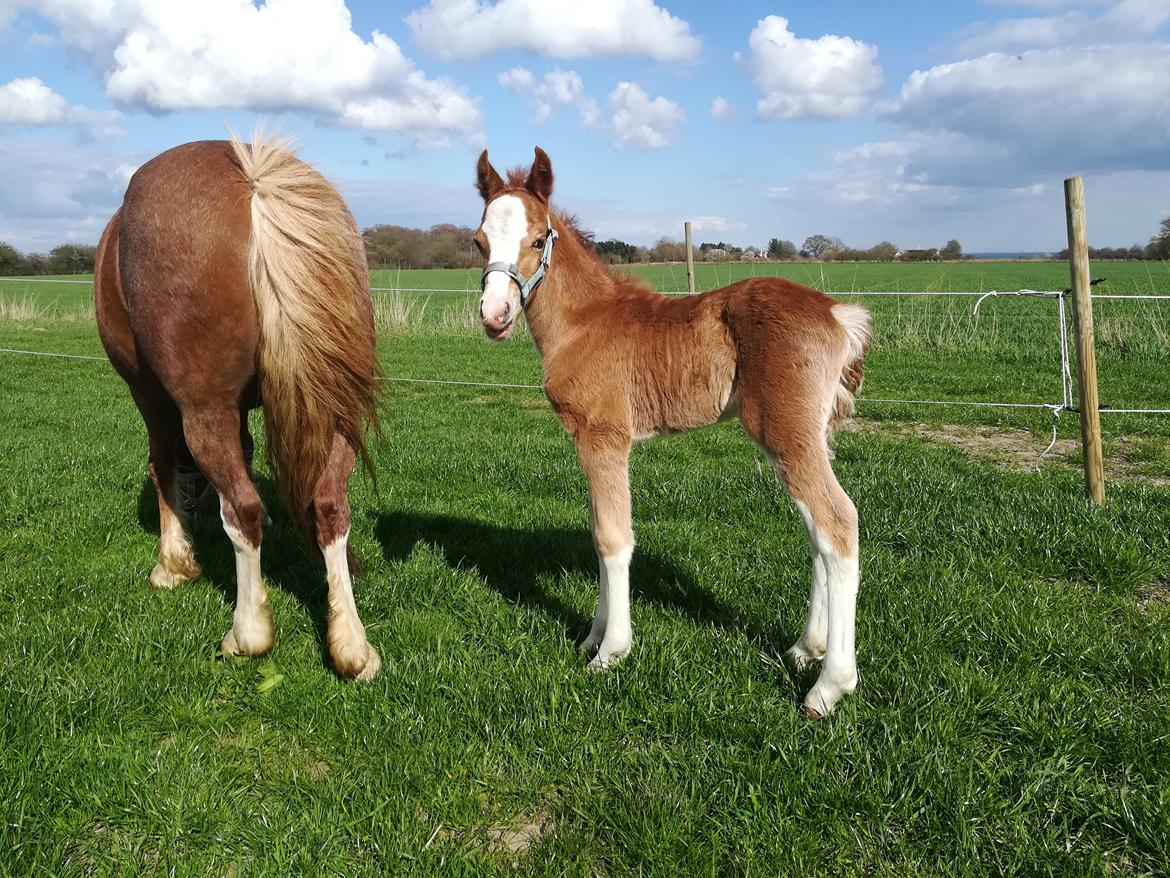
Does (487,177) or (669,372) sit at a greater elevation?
(487,177)

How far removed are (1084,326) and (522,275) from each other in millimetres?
3981

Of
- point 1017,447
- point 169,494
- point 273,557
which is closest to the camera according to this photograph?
point 169,494

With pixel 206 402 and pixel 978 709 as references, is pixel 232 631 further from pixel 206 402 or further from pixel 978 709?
pixel 978 709

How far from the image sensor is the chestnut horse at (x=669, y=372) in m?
3.02

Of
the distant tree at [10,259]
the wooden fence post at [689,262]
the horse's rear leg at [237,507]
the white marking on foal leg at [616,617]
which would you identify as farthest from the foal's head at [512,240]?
the distant tree at [10,259]

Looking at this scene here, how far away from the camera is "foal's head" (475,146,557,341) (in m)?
3.33

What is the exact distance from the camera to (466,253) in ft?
15.0

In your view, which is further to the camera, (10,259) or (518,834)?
(10,259)

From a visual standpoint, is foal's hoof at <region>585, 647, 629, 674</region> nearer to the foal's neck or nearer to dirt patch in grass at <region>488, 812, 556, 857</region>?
dirt patch in grass at <region>488, 812, 556, 857</region>

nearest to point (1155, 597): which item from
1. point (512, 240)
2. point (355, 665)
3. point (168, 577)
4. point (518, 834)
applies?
point (518, 834)

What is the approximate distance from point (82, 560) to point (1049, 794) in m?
4.83

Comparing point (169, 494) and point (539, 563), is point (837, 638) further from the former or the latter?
point (169, 494)

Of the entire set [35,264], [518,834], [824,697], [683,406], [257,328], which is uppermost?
[35,264]

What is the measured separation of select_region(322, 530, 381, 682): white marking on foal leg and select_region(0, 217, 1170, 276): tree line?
60.9 inches
